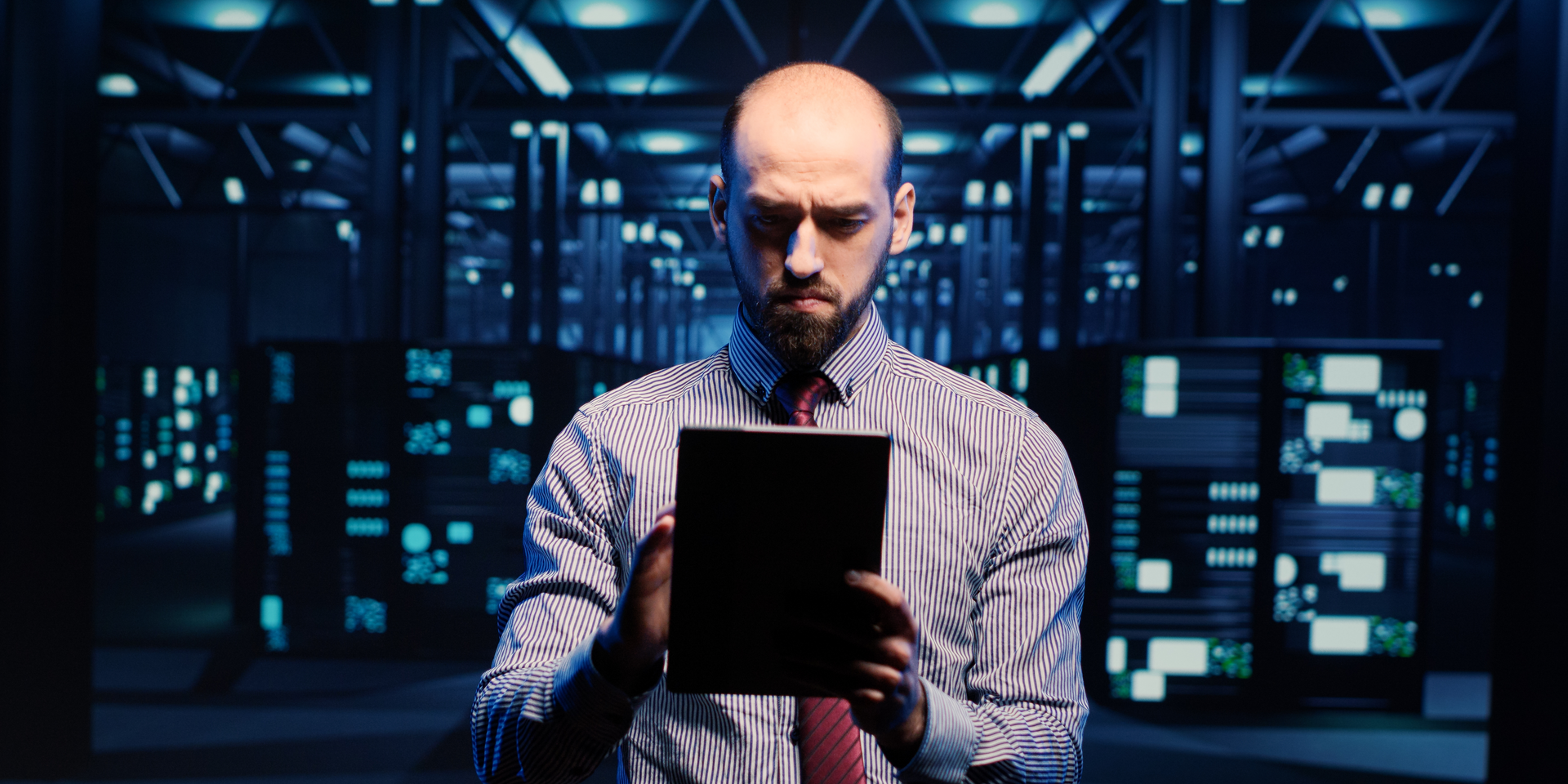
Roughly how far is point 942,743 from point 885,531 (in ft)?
1.24

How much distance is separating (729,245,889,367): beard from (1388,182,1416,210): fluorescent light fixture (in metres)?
20.1

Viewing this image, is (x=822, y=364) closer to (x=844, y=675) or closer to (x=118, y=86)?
(x=844, y=675)

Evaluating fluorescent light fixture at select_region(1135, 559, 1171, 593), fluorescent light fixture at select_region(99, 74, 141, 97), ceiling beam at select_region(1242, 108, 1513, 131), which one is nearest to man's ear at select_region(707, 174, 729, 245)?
fluorescent light fixture at select_region(1135, 559, 1171, 593)

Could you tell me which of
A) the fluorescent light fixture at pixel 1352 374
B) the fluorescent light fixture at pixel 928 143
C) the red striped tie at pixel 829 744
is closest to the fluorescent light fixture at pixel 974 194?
the fluorescent light fixture at pixel 928 143

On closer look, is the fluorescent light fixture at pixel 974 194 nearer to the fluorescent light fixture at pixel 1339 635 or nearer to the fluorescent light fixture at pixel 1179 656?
the fluorescent light fixture at pixel 1339 635

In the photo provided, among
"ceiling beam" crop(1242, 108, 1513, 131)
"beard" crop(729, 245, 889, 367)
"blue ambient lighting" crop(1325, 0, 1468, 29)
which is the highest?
"blue ambient lighting" crop(1325, 0, 1468, 29)

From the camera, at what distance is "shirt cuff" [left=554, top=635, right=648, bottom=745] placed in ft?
4.30

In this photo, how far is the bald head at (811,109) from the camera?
148 centimetres

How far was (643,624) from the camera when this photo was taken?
1.25 metres

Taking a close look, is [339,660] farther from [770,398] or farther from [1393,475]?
[1393,475]

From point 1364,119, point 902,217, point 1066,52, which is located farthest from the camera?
point 1066,52

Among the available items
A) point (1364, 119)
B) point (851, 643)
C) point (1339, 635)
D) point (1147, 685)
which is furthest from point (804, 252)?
point (1364, 119)

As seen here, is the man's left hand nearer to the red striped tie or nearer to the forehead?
the red striped tie

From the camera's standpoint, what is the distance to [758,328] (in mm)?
1587
